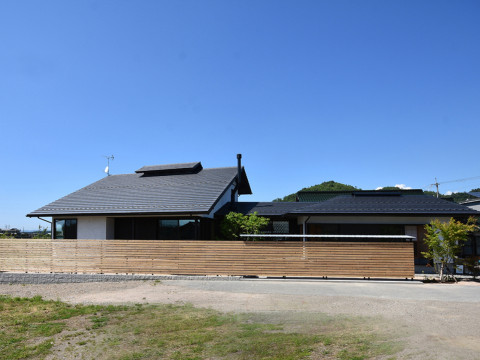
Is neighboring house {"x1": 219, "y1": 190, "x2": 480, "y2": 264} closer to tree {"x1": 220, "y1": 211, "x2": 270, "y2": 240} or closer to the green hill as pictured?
tree {"x1": 220, "y1": 211, "x2": 270, "y2": 240}

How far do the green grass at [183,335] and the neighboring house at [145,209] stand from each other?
9332 millimetres

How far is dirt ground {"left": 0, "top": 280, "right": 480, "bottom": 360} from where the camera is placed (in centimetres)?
621

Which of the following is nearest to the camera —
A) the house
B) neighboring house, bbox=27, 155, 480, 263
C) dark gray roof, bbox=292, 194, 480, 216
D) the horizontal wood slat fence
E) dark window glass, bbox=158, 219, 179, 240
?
the horizontal wood slat fence

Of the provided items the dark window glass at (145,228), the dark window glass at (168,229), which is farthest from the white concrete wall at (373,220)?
the dark window glass at (145,228)

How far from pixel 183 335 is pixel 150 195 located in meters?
14.6

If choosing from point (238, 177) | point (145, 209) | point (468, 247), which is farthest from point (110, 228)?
point (468, 247)

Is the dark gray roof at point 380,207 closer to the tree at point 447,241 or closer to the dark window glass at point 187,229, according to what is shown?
the dark window glass at point 187,229

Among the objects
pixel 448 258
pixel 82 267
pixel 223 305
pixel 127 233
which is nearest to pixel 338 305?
pixel 223 305

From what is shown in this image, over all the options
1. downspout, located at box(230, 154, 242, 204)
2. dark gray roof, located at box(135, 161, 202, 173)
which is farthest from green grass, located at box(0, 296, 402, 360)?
dark gray roof, located at box(135, 161, 202, 173)

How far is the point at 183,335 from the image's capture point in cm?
658

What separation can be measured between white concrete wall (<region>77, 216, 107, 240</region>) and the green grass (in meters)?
10.9

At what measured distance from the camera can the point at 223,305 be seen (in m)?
9.34

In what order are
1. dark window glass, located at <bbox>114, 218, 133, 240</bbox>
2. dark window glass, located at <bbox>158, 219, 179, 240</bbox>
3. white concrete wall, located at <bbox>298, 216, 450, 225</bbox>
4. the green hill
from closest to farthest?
white concrete wall, located at <bbox>298, 216, 450, 225</bbox> < dark window glass, located at <bbox>158, 219, 179, 240</bbox> < dark window glass, located at <bbox>114, 218, 133, 240</bbox> < the green hill

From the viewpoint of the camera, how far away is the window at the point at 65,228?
66.3ft
